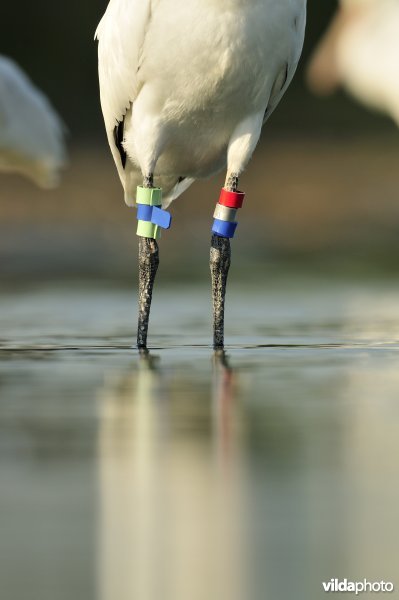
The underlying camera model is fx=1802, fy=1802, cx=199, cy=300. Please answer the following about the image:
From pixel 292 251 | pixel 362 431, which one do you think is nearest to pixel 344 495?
pixel 362 431

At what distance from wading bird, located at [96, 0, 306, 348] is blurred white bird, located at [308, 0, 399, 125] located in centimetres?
758

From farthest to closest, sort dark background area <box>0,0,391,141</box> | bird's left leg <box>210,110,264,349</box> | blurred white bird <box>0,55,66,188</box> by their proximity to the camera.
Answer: dark background area <box>0,0,391,141</box>, blurred white bird <box>0,55,66,188</box>, bird's left leg <box>210,110,264,349</box>

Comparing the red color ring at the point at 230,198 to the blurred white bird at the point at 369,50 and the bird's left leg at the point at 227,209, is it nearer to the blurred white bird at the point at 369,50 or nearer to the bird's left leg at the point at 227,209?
the bird's left leg at the point at 227,209

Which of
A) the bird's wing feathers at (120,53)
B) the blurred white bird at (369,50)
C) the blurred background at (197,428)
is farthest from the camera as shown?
the blurred white bird at (369,50)

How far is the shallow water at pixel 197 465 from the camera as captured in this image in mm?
4344

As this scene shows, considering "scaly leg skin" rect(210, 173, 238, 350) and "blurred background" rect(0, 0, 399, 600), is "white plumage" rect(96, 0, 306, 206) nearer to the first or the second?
"scaly leg skin" rect(210, 173, 238, 350)

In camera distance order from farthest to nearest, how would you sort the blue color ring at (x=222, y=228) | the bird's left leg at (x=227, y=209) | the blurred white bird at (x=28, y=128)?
1. the blurred white bird at (x=28, y=128)
2. the blue color ring at (x=222, y=228)
3. the bird's left leg at (x=227, y=209)

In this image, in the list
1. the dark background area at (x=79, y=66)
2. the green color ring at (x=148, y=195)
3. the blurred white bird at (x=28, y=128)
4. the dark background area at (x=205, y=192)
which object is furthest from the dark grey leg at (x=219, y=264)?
the dark background area at (x=79, y=66)

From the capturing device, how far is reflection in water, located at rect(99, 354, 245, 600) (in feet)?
14.0

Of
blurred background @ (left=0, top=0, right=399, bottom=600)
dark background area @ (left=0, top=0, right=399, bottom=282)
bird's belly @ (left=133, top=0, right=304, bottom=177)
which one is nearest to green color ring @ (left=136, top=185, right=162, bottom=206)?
bird's belly @ (left=133, top=0, right=304, bottom=177)

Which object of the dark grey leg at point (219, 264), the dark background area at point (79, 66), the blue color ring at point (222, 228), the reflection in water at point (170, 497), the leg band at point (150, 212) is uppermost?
the dark background area at point (79, 66)

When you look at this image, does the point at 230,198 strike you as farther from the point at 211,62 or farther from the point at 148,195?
the point at 211,62

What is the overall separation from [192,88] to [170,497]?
14.0ft

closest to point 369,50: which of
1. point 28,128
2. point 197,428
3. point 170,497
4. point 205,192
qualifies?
point 28,128
